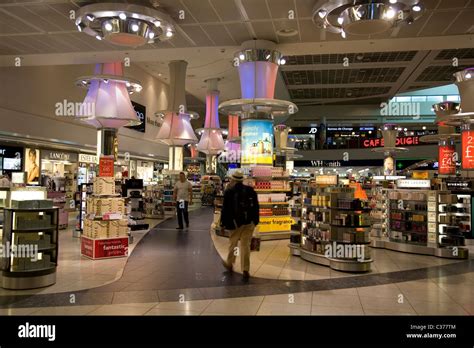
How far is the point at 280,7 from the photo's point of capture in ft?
22.2

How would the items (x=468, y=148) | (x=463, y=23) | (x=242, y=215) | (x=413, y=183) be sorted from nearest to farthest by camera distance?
(x=242, y=215)
(x=463, y=23)
(x=413, y=183)
(x=468, y=148)

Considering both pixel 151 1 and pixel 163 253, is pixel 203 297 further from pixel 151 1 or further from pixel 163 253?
pixel 151 1

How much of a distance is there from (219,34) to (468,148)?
33.4ft

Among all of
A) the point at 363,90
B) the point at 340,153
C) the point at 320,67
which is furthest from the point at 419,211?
the point at 340,153

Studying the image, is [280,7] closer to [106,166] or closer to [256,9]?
[256,9]

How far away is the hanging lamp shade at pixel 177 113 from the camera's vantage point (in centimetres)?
1738

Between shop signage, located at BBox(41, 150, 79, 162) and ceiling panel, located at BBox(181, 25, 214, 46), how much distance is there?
10203 mm

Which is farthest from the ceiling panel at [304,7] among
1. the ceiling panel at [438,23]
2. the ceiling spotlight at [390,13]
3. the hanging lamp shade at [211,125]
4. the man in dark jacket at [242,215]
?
the hanging lamp shade at [211,125]

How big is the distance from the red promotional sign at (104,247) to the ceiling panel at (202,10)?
447 centimetres

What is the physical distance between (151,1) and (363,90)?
22813 millimetres

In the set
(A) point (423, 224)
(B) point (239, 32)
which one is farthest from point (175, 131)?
(A) point (423, 224)

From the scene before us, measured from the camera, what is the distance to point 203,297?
5.12m

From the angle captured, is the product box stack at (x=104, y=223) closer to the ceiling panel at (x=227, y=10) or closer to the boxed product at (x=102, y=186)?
the boxed product at (x=102, y=186)

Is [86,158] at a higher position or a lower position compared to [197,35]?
lower
